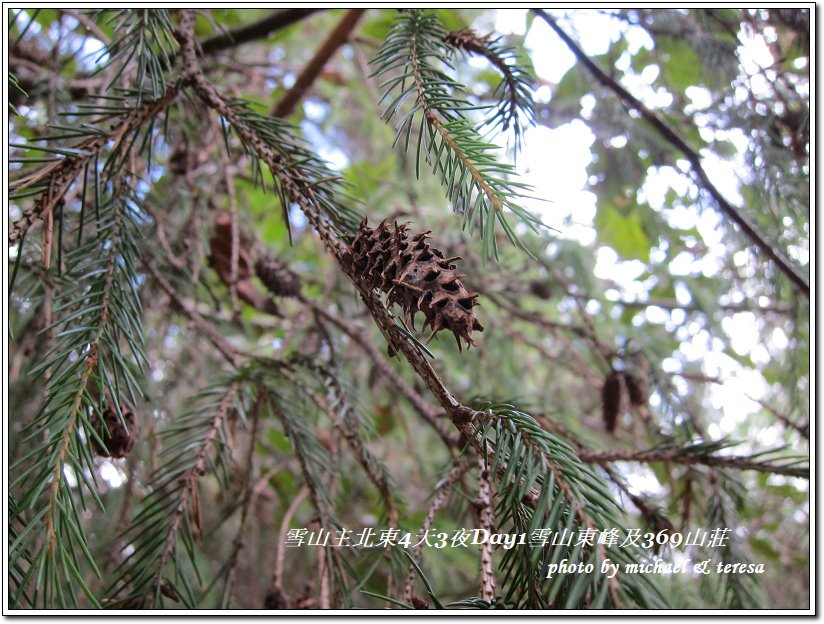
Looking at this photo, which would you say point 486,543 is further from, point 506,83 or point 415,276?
point 506,83

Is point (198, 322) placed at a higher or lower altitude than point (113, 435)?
higher

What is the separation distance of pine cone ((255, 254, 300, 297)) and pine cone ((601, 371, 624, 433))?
1.59 feet

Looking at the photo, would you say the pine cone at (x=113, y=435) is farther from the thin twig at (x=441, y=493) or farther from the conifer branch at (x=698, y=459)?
the conifer branch at (x=698, y=459)

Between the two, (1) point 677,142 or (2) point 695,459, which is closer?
(2) point 695,459

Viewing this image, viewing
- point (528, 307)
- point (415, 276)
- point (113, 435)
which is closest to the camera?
point (415, 276)

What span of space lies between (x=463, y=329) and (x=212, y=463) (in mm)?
351

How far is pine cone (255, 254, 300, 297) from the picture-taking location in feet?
2.71

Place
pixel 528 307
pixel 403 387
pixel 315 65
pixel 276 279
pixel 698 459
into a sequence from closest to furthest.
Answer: pixel 698 459, pixel 403 387, pixel 276 279, pixel 315 65, pixel 528 307

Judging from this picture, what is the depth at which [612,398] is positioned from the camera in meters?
0.89

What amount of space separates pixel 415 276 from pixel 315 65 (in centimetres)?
90

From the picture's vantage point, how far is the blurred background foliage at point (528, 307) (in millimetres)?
704

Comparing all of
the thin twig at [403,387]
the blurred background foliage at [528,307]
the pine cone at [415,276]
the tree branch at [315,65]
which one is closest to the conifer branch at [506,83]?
the blurred background foliage at [528,307]

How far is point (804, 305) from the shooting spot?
0.94 meters

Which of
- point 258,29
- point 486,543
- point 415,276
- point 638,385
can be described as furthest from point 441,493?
point 258,29
